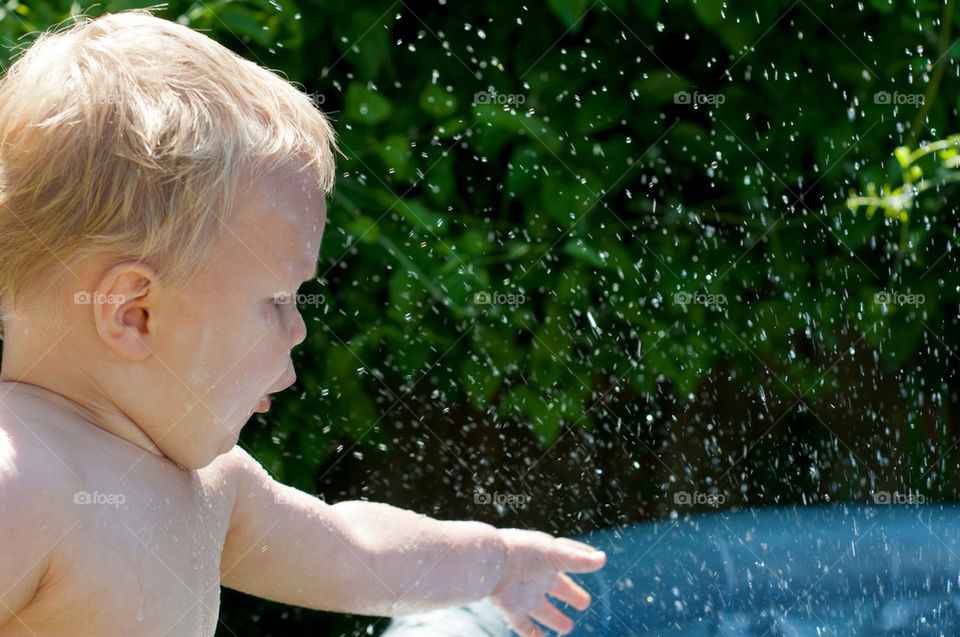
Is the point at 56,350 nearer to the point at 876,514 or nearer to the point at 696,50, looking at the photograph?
the point at 876,514

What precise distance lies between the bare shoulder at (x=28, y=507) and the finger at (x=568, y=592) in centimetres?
71

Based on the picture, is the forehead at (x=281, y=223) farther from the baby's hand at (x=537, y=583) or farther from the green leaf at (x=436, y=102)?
the green leaf at (x=436, y=102)

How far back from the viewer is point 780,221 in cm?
253

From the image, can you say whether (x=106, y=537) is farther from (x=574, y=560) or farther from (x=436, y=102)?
(x=436, y=102)

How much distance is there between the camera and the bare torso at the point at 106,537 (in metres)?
1.00

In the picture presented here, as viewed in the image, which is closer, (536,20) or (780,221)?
(536,20)

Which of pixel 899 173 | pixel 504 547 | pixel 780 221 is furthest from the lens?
pixel 780 221

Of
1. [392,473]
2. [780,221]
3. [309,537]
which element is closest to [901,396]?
[780,221]

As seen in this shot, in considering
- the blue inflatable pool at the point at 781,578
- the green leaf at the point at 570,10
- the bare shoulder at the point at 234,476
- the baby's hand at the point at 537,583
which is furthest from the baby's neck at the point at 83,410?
the green leaf at the point at 570,10

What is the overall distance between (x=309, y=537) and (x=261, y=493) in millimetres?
85

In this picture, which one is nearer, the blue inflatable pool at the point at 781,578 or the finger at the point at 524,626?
the finger at the point at 524,626

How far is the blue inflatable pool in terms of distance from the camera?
1904 mm

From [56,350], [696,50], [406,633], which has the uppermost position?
[696,50]

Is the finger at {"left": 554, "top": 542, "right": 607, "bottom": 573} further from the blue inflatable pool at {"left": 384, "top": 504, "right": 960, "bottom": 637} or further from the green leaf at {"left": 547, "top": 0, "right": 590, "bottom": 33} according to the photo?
the green leaf at {"left": 547, "top": 0, "right": 590, "bottom": 33}
